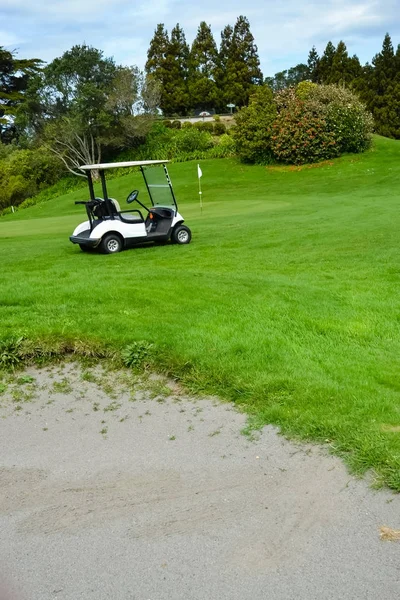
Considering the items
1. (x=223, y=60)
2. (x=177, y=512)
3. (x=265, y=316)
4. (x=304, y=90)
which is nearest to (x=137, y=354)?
(x=265, y=316)

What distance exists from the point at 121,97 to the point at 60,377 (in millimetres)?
40688

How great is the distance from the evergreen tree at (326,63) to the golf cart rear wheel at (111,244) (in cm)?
4993

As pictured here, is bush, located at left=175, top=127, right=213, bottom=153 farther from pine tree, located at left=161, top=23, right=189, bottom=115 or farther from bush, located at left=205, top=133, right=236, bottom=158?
pine tree, located at left=161, top=23, right=189, bottom=115

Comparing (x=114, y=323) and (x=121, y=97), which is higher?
(x=121, y=97)

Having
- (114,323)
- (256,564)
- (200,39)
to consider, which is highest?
(200,39)

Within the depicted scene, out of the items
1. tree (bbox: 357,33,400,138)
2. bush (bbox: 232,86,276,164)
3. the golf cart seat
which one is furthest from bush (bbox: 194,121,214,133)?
the golf cart seat

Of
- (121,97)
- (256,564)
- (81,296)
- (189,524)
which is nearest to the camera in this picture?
(256,564)

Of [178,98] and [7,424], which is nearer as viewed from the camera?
[7,424]

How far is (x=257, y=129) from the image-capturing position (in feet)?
120

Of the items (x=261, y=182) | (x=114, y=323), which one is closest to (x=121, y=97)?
(x=261, y=182)

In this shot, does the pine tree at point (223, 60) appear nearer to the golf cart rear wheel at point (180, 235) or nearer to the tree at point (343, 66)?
the tree at point (343, 66)

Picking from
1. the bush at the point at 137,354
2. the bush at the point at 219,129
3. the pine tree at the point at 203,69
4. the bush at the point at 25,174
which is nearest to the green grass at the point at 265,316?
the bush at the point at 137,354

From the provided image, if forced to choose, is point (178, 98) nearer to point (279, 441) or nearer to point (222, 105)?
point (222, 105)

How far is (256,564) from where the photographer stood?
8.80ft
